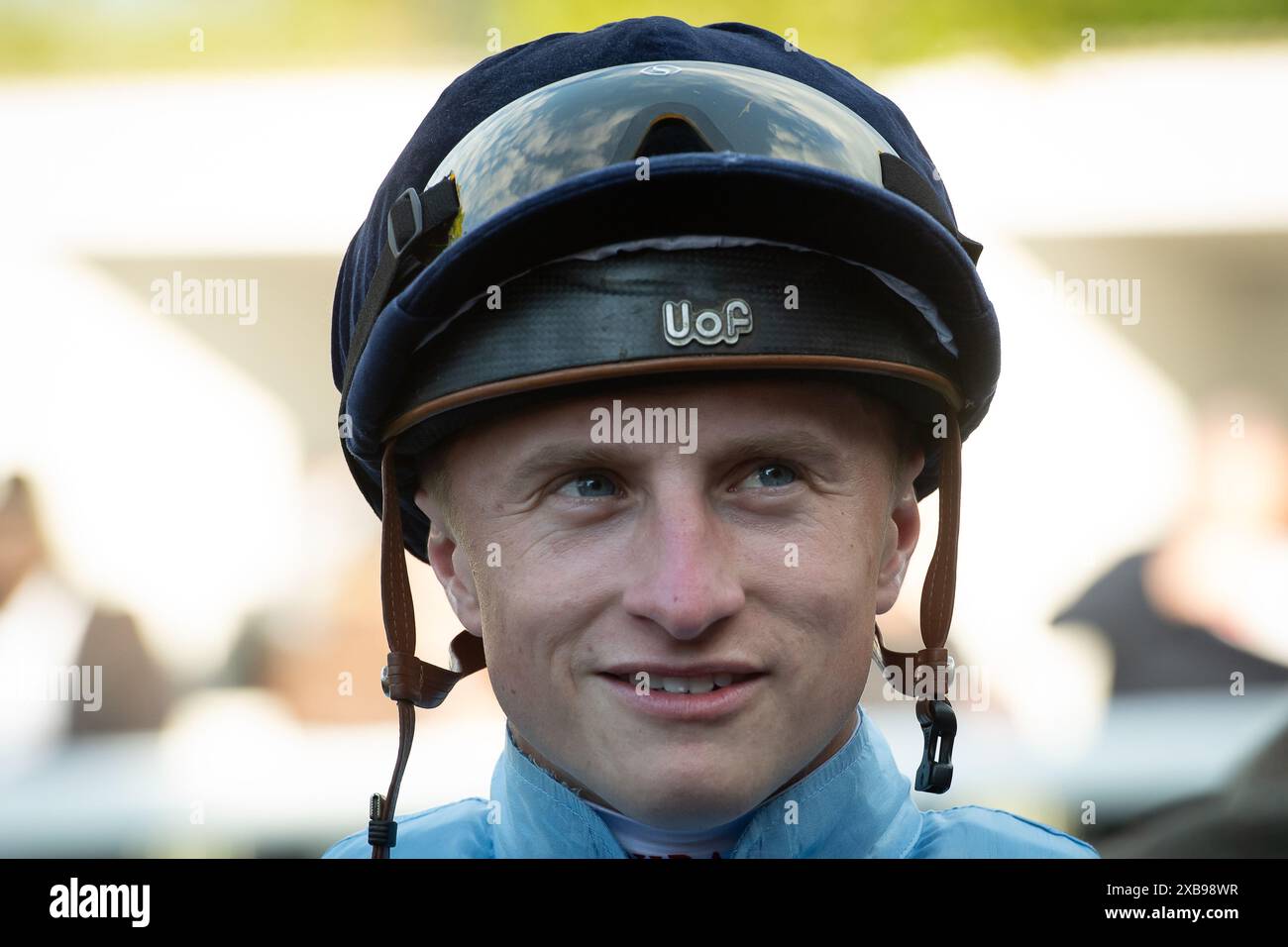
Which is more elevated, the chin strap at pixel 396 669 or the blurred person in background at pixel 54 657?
the chin strap at pixel 396 669

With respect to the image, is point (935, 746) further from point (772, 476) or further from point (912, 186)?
point (912, 186)

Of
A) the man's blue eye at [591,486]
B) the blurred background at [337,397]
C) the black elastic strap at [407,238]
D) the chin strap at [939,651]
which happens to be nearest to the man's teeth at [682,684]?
the man's blue eye at [591,486]

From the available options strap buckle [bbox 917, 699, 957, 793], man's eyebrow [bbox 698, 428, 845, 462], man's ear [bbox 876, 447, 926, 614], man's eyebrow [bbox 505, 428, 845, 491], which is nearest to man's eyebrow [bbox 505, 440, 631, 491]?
man's eyebrow [bbox 505, 428, 845, 491]

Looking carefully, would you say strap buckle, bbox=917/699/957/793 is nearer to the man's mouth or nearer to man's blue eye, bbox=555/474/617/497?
the man's mouth

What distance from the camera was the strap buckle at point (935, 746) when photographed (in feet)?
7.69

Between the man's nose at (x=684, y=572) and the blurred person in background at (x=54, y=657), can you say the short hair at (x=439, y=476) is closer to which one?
the man's nose at (x=684, y=572)

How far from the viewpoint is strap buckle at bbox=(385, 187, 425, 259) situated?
217 centimetres

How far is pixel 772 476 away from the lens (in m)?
2.08

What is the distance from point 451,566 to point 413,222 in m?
0.55

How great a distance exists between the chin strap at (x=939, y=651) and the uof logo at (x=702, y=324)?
1.66 ft

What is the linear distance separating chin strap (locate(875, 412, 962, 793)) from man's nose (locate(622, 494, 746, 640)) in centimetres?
55

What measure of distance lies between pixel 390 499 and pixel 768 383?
66 cm

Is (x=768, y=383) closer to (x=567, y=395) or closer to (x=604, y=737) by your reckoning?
(x=567, y=395)

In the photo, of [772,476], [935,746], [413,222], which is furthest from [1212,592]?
[413,222]
